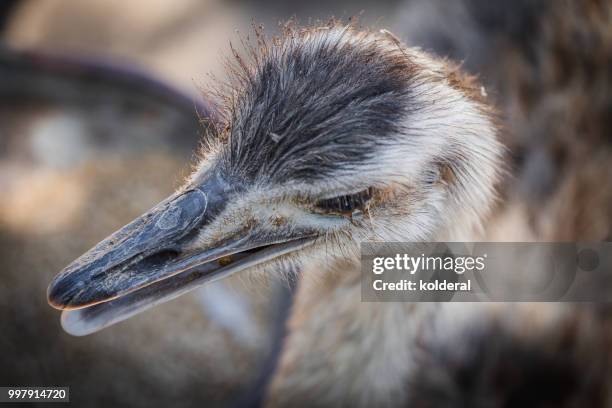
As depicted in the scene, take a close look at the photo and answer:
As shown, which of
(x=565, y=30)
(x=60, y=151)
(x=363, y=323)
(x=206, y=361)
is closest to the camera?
(x=363, y=323)

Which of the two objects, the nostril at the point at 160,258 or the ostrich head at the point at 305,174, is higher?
the ostrich head at the point at 305,174

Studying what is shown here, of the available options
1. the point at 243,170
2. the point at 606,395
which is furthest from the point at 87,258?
the point at 606,395

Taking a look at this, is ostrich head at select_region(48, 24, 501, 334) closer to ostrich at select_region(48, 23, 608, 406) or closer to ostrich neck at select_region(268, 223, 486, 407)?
ostrich at select_region(48, 23, 608, 406)

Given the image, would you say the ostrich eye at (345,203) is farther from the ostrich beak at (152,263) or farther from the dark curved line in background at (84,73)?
the dark curved line in background at (84,73)

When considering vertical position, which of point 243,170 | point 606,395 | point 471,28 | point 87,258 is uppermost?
point 471,28

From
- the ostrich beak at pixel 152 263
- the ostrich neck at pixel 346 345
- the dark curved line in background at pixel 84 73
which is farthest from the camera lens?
the dark curved line in background at pixel 84 73

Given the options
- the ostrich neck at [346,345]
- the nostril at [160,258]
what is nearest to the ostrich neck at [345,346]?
the ostrich neck at [346,345]

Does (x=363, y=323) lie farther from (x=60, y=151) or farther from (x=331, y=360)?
(x=60, y=151)

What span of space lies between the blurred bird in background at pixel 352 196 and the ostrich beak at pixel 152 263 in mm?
36

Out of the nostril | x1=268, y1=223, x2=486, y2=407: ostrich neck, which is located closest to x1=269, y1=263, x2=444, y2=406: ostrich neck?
x1=268, y1=223, x2=486, y2=407: ostrich neck

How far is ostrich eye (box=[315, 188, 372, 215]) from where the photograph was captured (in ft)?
3.24

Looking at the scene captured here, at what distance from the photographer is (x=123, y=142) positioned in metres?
2.09

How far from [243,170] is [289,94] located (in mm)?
130

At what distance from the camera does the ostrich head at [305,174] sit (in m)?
0.96
